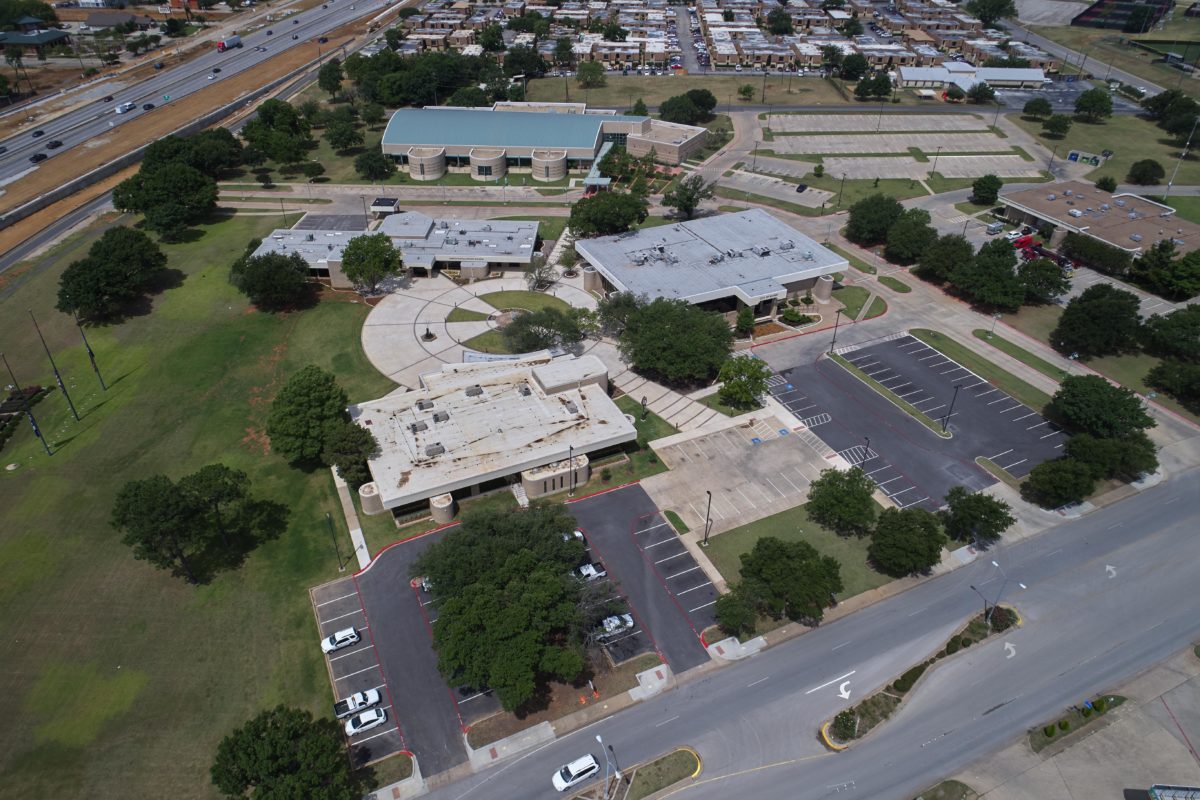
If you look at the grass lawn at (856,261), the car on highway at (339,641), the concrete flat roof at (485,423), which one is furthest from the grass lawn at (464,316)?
the grass lawn at (856,261)

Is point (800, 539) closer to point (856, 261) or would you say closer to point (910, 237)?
point (856, 261)

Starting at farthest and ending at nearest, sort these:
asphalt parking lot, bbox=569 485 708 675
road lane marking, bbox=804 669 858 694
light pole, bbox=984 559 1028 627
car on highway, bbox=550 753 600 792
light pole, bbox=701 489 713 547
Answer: light pole, bbox=701 489 713 547
light pole, bbox=984 559 1028 627
asphalt parking lot, bbox=569 485 708 675
road lane marking, bbox=804 669 858 694
car on highway, bbox=550 753 600 792

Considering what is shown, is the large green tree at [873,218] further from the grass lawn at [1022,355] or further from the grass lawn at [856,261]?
the grass lawn at [1022,355]

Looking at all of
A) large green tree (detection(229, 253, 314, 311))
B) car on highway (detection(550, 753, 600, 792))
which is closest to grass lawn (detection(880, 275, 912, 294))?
car on highway (detection(550, 753, 600, 792))

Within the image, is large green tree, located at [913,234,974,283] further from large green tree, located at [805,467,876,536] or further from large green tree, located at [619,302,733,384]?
large green tree, located at [805,467,876,536]

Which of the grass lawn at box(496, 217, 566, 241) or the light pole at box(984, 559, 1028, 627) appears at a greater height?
the grass lawn at box(496, 217, 566, 241)

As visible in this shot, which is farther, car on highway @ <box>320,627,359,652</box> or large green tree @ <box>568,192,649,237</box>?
large green tree @ <box>568,192,649,237</box>
